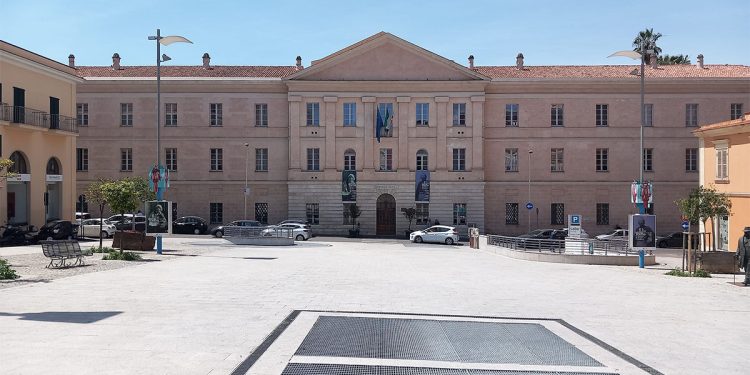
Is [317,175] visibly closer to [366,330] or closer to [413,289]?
[413,289]

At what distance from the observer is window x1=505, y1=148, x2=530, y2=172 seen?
5419 centimetres

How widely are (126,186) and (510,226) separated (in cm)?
3430

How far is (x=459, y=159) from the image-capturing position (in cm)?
5406

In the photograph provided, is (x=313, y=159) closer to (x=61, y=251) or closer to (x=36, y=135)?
(x=36, y=135)

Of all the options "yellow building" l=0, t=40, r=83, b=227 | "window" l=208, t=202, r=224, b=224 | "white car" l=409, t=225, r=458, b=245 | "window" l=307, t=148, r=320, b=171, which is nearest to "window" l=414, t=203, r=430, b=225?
"white car" l=409, t=225, r=458, b=245

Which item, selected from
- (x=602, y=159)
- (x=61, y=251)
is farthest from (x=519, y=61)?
(x=61, y=251)

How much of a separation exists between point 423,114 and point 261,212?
15.9 meters

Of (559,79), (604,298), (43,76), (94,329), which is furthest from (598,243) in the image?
(43,76)

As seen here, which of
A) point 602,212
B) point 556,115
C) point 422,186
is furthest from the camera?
point 556,115

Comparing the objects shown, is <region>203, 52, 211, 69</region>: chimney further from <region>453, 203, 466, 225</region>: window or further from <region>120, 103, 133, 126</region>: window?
<region>453, 203, 466, 225</region>: window

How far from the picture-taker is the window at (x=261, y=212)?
54.7 m

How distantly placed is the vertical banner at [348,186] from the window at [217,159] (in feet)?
34.2

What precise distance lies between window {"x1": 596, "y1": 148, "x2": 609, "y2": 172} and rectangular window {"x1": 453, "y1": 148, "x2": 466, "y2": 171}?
36.1 ft

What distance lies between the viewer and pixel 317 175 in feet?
177
